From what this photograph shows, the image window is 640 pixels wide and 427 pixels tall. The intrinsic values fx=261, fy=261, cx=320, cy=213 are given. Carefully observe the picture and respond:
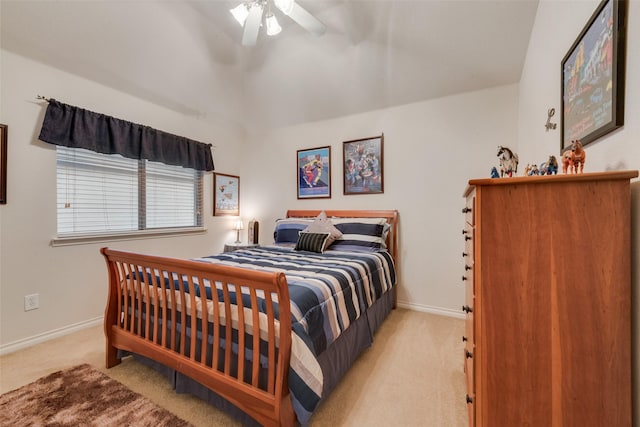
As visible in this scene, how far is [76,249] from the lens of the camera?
2492 millimetres

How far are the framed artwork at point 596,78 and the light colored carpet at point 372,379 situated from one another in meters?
1.59

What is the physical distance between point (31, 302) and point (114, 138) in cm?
163

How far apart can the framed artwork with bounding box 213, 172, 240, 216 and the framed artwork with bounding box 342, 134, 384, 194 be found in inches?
72.1

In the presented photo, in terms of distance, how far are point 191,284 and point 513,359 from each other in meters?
1.49

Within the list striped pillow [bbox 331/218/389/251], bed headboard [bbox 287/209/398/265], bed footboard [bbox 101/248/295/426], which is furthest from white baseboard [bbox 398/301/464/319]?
bed footboard [bbox 101/248/295/426]

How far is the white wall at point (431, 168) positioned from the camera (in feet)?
8.93

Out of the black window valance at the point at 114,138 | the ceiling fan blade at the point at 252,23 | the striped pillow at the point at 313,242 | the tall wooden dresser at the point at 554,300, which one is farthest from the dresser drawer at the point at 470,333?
the black window valance at the point at 114,138

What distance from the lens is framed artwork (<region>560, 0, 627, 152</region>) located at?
89cm

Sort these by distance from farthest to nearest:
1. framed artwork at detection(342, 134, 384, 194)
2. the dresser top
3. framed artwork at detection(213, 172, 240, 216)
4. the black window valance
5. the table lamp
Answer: the table lamp < framed artwork at detection(213, 172, 240, 216) < framed artwork at detection(342, 134, 384, 194) < the black window valance < the dresser top

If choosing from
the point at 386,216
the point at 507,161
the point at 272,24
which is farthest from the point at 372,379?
the point at 272,24

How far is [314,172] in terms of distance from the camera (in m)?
3.68

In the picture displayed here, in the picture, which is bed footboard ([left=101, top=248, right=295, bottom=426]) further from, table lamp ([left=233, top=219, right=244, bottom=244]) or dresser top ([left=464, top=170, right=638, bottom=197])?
table lamp ([left=233, top=219, right=244, bottom=244])

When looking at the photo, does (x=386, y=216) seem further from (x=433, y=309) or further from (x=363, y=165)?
(x=433, y=309)

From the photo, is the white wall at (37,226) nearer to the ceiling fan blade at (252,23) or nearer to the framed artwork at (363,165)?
the ceiling fan blade at (252,23)
